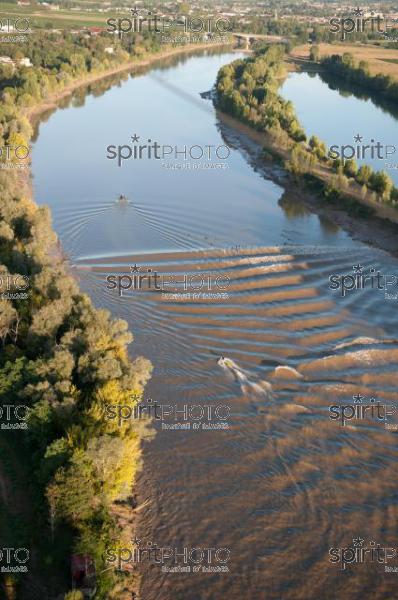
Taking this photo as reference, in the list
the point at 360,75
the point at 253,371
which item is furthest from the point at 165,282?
the point at 360,75

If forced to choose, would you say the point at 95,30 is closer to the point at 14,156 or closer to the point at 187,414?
the point at 14,156

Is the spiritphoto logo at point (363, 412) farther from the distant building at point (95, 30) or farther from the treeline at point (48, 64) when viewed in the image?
the distant building at point (95, 30)

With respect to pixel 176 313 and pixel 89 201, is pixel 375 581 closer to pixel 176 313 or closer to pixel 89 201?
pixel 176 313

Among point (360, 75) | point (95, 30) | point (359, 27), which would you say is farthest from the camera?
point (359, 27)

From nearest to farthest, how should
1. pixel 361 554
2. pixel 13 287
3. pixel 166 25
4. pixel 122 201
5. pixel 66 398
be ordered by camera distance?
pixel 361 554, pixel 66 398, pixel 13 287, pixel 122 201, pixel 166 25

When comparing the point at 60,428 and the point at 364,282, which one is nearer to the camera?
the point at 60,428

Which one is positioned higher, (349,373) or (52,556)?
(349,373)

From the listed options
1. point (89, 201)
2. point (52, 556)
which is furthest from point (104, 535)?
point (89, 201)
